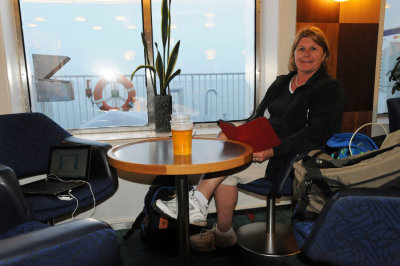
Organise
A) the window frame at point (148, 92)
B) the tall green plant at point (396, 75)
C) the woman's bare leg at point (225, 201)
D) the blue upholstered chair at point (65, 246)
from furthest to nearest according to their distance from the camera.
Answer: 1. the tall green plant at point (396, 75)
2. the window frame at point (148, 92)
3. the woman's bare leg at point (225, 201)
4. the blue upholstered chair at point (65, 246)

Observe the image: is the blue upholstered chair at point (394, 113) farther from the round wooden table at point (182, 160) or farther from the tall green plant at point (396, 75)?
the tall green plant at point (396, 75)

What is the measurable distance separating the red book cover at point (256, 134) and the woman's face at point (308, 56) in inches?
24.7

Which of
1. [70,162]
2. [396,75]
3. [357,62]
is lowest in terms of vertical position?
[70,162]

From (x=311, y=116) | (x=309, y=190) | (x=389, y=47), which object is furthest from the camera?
(x=389, y=47)

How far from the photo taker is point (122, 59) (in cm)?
248

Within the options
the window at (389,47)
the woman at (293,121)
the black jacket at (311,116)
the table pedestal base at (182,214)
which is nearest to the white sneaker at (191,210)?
the woman at (293,121)

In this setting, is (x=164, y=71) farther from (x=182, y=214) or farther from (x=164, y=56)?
(x=182, y=214)

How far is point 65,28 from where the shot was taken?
93.1 inches

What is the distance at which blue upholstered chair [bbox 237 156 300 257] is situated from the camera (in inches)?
65.4

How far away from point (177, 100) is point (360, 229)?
6.38 feet

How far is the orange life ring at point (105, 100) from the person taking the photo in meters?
2.50

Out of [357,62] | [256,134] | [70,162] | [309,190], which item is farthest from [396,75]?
[70,162]

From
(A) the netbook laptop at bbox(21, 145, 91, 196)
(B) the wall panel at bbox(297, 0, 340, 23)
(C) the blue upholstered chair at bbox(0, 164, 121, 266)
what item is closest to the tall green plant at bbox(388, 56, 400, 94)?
(B) the wall panel at bbox(297, 0, 340, 23)

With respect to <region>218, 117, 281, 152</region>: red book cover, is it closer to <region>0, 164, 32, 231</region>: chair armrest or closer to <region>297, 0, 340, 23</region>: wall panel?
<region>0, 164, 32, 231</region>: chair armrest
